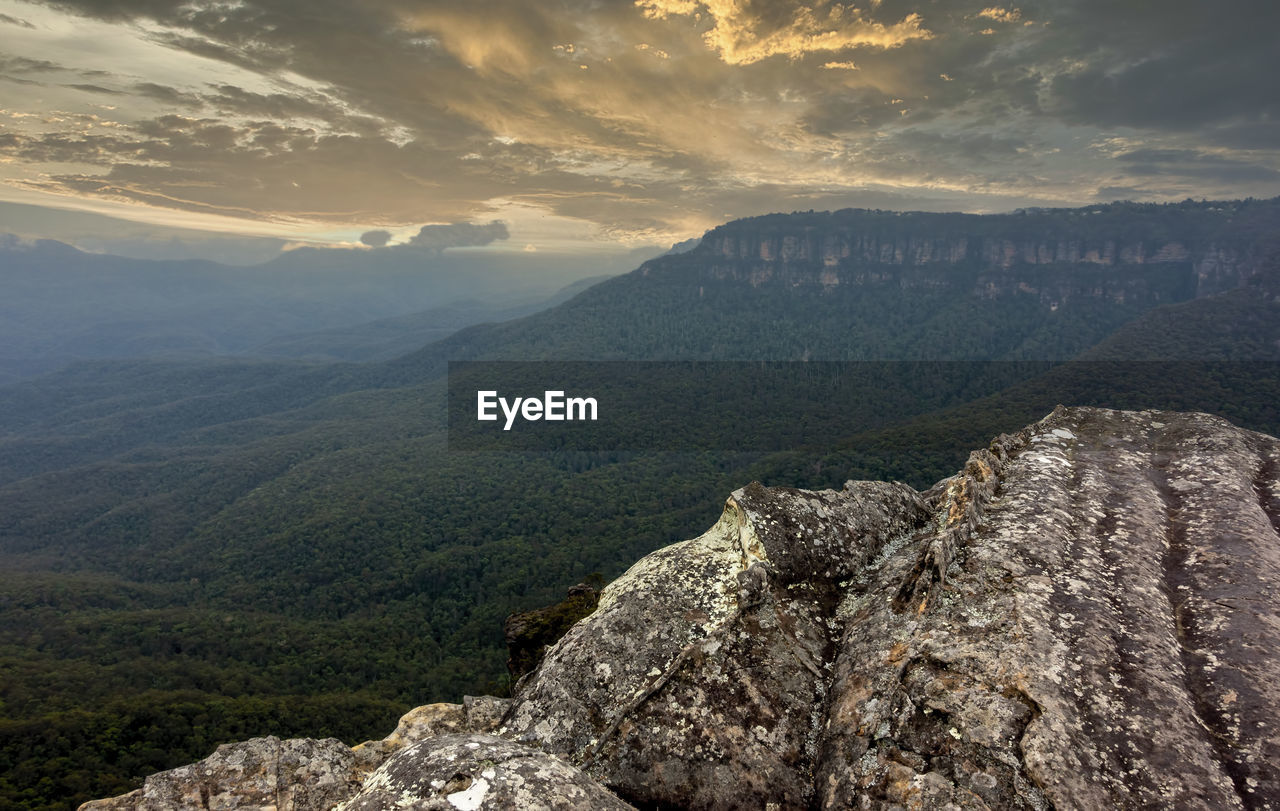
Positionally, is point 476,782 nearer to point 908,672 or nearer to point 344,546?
point 908,672

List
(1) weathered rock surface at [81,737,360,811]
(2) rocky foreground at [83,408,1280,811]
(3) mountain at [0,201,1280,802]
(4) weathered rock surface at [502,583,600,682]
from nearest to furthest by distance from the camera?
(2) rocky foreground at [83,408,1280,811]
(1) weathered rock surface at [81,737,360,811]
(4) weathered rock surface at [502,583,600,682]
(3) mountain at [0,201,1280,802]

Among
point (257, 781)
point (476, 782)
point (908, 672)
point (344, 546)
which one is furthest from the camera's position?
point (344, 546)

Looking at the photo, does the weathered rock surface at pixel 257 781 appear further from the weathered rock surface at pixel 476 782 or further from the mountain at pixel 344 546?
the mountain at pixel 344 546

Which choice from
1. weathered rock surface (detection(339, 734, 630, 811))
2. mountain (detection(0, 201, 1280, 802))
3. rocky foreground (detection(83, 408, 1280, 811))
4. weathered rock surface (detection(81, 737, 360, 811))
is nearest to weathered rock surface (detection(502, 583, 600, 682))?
rocky foreground (detection(83, 408, 1280, 811))

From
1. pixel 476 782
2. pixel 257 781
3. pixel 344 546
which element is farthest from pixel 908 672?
pixel 344 546

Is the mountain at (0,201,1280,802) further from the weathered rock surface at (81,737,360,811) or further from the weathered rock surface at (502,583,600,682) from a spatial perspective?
the weathered rock surface at (81,737,360,811)

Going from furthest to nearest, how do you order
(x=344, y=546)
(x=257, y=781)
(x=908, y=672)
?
(x=344, y=546)
(x=257, y=781)
(x=908, y=672)

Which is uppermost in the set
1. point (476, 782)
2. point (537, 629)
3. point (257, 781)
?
point (476, 782)

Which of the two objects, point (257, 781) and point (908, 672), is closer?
point (908, 672)
